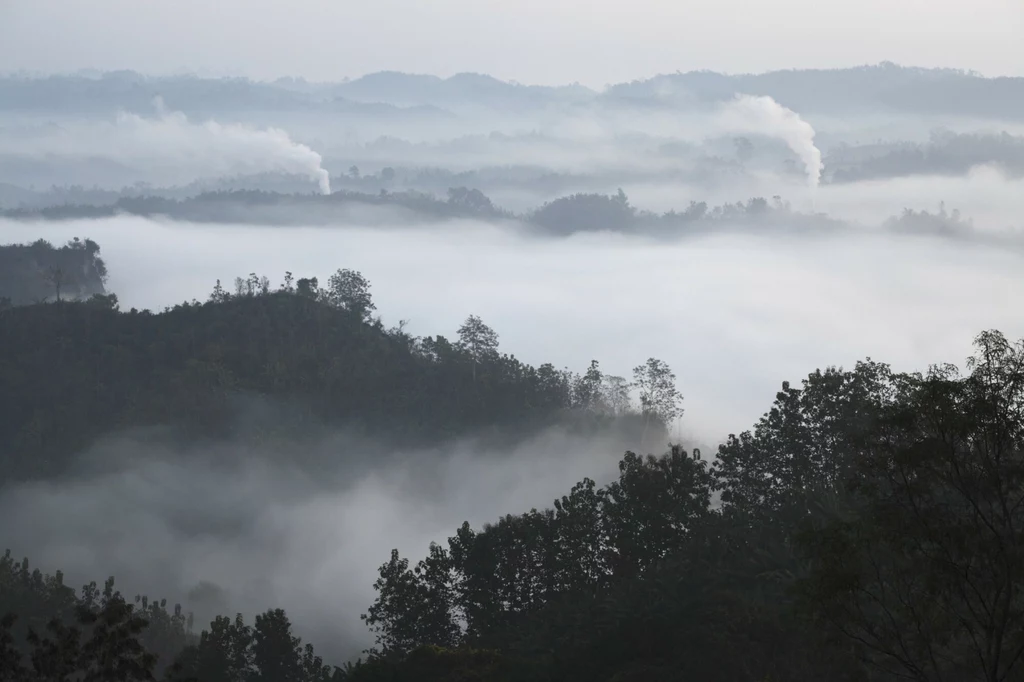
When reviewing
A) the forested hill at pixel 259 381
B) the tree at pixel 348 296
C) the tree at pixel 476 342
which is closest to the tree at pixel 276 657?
the forested hill at pixel 259 381

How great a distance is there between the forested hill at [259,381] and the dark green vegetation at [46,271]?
175 feet

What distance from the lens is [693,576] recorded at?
37.7 m

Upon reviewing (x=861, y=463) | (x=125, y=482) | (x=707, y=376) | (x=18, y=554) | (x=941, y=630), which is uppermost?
(x=707, y=376)

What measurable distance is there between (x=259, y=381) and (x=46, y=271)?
66628 millimetres

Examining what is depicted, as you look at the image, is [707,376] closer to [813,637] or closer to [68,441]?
[68,441]

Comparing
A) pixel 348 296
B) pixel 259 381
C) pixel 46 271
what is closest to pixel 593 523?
pixel 259 381

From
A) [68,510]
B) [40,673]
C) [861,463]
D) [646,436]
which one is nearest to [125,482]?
[68,510]

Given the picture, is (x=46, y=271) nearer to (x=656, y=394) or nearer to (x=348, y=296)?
(x=348, y=296)

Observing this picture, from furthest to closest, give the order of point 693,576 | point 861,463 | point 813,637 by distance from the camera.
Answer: point 693,576 < point 813,637 < point 861,463

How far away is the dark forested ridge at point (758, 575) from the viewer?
18.2m

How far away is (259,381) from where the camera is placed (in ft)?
348

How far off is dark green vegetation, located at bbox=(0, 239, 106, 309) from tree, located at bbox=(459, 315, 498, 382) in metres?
72.8

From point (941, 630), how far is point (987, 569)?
1203mm

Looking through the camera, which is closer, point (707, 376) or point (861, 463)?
point (861, 463)
